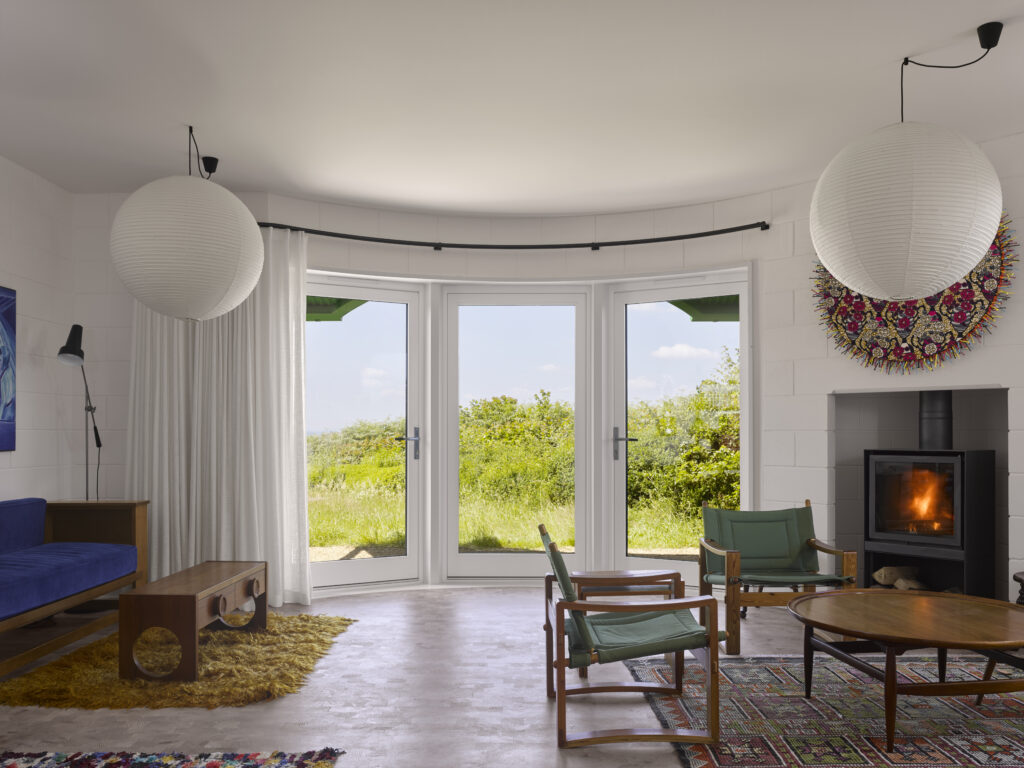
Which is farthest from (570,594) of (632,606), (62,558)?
(62,558)

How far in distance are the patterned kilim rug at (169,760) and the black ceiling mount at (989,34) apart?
3.60m

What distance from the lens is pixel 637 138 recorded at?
14.1 feet

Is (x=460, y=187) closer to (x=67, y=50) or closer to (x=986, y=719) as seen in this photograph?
(x=67, y=50)

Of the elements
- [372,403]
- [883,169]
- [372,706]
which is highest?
[883,169]

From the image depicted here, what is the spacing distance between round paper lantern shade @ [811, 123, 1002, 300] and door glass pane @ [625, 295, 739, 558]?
2690 millimetres

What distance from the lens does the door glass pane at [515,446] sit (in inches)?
238

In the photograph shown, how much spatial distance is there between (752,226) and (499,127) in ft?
6.59

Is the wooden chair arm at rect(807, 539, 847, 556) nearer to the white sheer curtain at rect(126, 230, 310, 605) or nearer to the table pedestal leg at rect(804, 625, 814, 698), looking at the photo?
the table pedestal leg at rect(804, 625, 814, 698)

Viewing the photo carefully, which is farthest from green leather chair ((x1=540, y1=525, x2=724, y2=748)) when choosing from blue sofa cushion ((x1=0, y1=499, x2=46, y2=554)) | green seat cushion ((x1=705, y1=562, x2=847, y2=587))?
blue sofa cushion ((x1=0, y1=499, x2=46, y2=554))

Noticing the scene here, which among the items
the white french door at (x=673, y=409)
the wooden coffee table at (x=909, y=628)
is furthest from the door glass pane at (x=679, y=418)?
the wooden coffee table at (x=909, y=628)

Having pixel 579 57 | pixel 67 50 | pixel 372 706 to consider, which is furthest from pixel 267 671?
pixel 579 57

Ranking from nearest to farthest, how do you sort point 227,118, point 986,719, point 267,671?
point 986,719, point 267,671, point 227,118

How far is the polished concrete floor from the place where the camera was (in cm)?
286

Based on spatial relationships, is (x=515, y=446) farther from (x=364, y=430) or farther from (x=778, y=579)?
(x=778, y=579)
